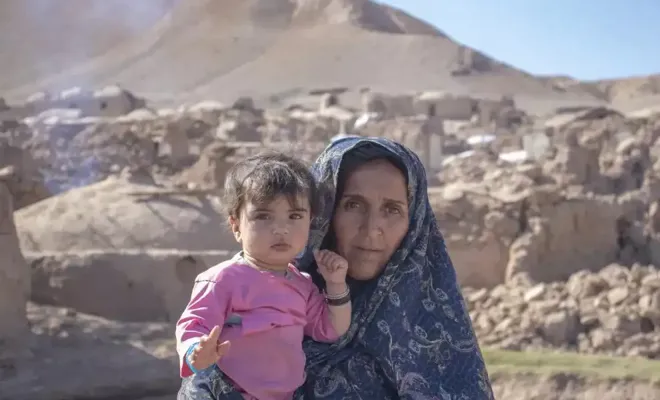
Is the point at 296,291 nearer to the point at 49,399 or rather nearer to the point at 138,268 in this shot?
the point at 49,399

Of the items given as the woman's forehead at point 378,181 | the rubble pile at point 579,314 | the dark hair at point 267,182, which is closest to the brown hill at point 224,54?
the rubble pile at point 579,314

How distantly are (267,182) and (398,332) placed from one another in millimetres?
506

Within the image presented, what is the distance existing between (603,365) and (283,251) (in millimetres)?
3378

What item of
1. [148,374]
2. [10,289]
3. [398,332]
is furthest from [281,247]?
[10,289]

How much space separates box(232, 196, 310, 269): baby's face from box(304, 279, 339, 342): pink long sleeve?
0.14 metres

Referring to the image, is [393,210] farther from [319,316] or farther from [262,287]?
[262,287]

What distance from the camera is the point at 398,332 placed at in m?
2.02

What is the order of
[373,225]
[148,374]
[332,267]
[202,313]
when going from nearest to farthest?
[202,313] → [332,267] → [373,225] → [148,374]

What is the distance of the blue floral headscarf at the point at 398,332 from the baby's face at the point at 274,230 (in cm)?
24

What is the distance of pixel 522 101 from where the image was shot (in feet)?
139

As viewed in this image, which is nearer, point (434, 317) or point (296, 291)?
point (296, 291)

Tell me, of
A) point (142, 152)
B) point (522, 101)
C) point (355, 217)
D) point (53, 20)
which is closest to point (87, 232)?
point (355, 217)

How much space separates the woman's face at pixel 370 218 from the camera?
2016 millimetres

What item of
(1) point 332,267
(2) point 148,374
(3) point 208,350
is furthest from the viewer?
(2) point 148,374
